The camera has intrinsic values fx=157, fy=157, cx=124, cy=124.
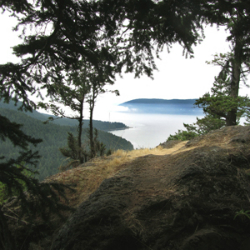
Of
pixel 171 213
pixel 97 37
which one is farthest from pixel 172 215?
pixel 97 37

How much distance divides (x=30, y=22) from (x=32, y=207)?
3.54 m

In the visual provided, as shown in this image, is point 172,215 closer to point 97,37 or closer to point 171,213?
point 171,213

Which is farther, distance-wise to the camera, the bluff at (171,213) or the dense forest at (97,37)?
the dense forest at (97,37)

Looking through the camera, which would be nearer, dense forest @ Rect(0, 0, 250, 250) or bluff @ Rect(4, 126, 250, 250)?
bluff @ Rect(4, 126, 250, 250)

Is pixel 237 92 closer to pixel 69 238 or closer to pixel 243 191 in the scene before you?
pixel 243 191

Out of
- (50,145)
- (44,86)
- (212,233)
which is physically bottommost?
(50,145)

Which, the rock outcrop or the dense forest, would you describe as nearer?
the rock outcrop

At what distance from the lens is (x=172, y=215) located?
195cm

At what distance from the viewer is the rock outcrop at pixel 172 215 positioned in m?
1.64

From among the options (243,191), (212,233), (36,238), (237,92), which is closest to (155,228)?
(212,233)

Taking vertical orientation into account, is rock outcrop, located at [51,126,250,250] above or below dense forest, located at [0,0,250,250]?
below

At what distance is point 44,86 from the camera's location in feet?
12.4

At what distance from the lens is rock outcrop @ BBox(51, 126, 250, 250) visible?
1.64m

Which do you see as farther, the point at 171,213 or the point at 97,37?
the point at 97,37
